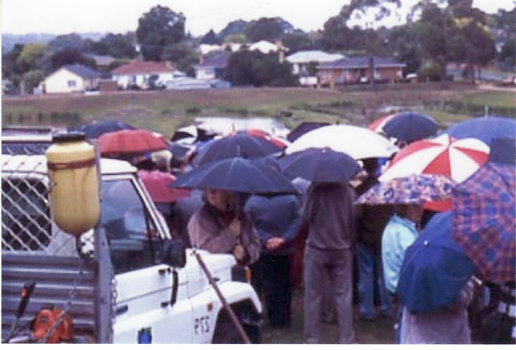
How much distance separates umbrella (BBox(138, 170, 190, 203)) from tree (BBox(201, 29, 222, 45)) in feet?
4.91

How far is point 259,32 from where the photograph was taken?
7117 mm

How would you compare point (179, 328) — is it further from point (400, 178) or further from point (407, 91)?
point (407, 91)

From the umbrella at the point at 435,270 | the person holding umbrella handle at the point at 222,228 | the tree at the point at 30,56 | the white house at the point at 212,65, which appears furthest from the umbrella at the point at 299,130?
the umbrella at the point at 435,270

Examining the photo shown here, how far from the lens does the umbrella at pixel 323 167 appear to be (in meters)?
7.68

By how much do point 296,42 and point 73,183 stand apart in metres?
3.49

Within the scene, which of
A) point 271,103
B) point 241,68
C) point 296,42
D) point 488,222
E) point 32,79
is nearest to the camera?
point 488,222

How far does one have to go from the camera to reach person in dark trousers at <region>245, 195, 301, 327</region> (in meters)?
8.34

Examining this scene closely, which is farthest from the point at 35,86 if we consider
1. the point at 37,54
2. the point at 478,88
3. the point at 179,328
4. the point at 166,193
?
the point at 478,88

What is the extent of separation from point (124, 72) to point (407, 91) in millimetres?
2413

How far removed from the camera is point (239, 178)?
7.18 metres

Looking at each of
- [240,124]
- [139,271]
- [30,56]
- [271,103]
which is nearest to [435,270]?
[139,271]

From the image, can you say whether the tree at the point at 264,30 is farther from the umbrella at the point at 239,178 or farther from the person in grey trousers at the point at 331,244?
the person in grey trousers at the point at 331,244

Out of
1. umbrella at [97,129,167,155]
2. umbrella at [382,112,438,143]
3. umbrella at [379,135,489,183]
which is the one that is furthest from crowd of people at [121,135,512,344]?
umbrella at [382,112,438,143]

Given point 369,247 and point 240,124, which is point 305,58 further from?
point 240,124
